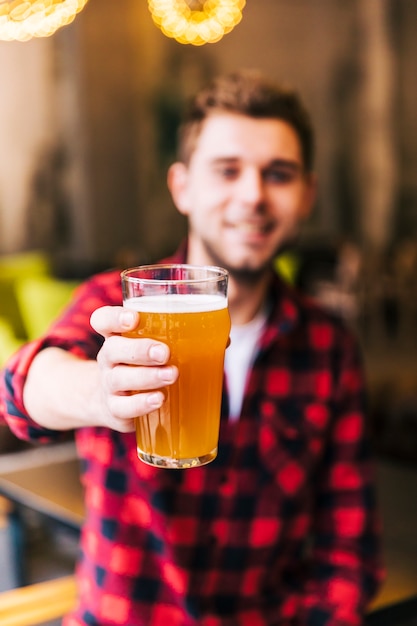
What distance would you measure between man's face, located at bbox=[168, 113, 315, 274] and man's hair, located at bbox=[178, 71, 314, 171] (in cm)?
1

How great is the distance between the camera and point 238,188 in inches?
22.2

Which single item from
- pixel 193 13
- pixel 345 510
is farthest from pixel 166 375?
pixel 193 13

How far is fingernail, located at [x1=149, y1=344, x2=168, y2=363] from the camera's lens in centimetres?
40

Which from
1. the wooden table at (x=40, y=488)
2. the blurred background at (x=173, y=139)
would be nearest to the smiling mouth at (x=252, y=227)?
the wooden table at (x=40, y=488)

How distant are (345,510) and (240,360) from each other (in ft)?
0.86

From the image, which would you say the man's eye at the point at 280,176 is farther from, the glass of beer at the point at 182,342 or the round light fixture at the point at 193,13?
the round light fixture at the point at 193,13

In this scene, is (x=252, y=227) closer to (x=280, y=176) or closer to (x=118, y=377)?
(x=280, y=176)

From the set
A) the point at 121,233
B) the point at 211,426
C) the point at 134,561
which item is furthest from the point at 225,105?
the point at 121,233

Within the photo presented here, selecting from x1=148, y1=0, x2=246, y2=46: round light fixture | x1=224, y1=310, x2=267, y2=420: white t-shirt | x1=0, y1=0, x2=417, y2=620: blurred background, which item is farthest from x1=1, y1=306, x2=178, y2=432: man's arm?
x1=0, y1=0, x2=417, y2=620: blurred background

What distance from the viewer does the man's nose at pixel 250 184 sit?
57 centimetres

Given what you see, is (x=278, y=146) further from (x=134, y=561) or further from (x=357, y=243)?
(x=357, y=243)

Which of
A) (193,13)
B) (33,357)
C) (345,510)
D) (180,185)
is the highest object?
(193,13)

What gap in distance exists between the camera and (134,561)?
74 cm

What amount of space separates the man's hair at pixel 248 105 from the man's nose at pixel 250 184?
2.1 inches
